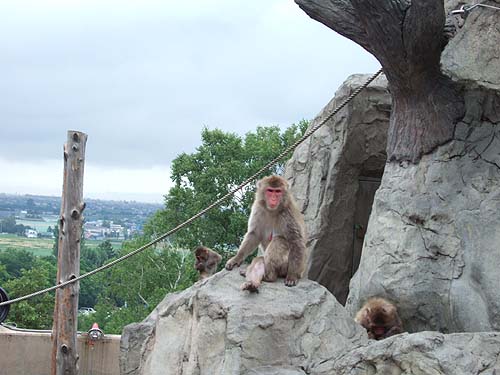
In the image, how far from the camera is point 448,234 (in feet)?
22.0

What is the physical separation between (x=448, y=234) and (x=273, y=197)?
155 centimetres

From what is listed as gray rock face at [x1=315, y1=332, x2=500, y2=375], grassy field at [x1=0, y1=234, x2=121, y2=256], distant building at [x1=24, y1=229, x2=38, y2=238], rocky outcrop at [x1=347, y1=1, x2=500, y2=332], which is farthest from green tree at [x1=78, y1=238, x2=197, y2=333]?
distant building at [x1=24, y1=229, x2=38, y2=238]

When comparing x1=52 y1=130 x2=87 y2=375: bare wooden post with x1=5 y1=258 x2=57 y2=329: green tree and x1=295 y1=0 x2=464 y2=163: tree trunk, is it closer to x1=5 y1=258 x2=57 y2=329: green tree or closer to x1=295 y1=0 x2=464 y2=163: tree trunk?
x1=295 y1=0 x2=464 y2=163: tree trunk

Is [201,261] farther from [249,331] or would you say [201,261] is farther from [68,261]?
[249,331]

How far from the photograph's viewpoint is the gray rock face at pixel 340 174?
29.1 ft

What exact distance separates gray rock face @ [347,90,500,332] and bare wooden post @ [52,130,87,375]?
9.80ft

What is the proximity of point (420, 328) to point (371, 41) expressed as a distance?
2.49 meters

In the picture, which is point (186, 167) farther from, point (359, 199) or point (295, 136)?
point (359, 199)

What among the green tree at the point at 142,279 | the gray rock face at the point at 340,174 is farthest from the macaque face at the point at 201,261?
the green tree at the point at 142,279

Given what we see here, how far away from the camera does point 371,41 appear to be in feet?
22.5

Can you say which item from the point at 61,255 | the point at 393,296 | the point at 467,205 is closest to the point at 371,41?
the point at 467,205

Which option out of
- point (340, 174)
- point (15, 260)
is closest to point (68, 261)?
point (340, 174)

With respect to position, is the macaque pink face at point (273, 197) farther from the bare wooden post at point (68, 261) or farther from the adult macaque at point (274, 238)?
the bare wooden post at point (68, 261)

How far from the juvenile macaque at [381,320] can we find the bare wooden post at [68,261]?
3098 millimetres
